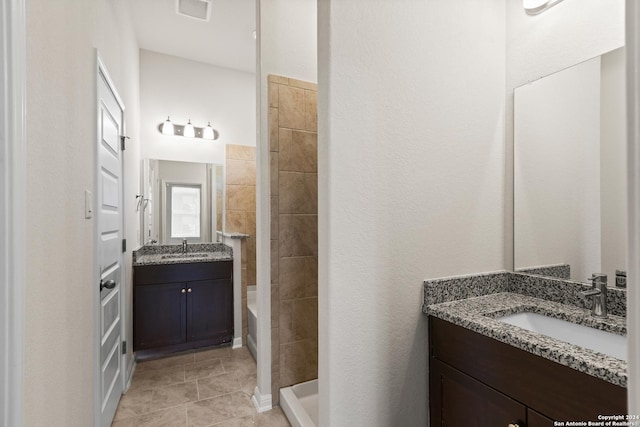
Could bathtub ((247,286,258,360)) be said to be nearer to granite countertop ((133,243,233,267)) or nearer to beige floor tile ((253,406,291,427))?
granite countertop ((133,243,233,267))

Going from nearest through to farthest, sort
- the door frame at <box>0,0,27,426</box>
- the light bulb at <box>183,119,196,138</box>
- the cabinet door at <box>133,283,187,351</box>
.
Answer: the door frame at <box>0,0,27,426</box> < the cabinet door at <box>133,283,187,351</box> < the light bulb at <box>183,119,196,138</box>

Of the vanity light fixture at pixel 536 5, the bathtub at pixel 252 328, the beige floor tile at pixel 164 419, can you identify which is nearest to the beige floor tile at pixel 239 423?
the beige floor tile at pixel 164 419

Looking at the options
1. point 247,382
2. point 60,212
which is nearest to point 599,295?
point 60,212

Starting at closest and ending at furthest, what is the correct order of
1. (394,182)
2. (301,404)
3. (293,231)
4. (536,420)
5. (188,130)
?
(536,420), (394,182), (301,404), (293,231), (188,130)

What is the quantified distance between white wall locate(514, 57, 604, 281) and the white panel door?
228 centimetres

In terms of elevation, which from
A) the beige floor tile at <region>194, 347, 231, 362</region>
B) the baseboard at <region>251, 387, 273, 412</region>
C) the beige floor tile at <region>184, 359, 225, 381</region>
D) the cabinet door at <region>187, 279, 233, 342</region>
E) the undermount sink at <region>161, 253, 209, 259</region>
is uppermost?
the undermount sink at <region>161, 253, 209, 259</region>

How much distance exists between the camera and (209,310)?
9.88 feet

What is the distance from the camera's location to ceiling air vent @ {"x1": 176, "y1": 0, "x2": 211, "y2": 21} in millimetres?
2561

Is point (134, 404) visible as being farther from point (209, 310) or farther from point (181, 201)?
point (181, 201)

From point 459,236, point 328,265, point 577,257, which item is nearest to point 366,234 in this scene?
point 328,265

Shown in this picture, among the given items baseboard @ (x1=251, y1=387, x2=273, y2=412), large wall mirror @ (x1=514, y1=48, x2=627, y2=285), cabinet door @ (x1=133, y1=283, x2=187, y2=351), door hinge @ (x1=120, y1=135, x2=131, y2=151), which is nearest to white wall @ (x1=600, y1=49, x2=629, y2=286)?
large wall mirror @ (x1=514, y1=48, x2=627, y2=285)

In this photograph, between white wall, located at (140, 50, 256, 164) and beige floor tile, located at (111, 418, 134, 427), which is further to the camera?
white wall, located at (140, 50, 256, 164)

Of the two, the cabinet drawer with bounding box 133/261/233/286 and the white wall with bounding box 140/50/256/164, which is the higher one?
the white wall with bounding box 140/50/256/164

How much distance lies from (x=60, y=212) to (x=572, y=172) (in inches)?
86.7
